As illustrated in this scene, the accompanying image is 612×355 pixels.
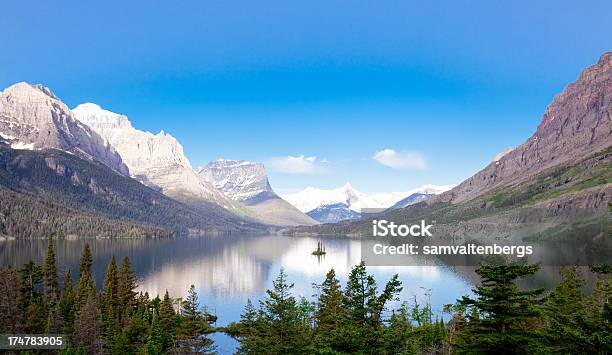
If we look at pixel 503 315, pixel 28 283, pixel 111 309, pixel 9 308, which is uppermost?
pixel 503 315

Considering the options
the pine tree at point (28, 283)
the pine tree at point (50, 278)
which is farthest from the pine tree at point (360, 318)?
the pine tree at point (50, 278)

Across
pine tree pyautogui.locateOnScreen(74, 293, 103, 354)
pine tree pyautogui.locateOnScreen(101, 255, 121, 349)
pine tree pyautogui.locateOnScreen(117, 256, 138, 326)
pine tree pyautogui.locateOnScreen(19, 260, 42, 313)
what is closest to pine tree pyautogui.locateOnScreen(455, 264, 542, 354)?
pine tree pyautogui.locateOnScreen(101, 255, 121, 349)

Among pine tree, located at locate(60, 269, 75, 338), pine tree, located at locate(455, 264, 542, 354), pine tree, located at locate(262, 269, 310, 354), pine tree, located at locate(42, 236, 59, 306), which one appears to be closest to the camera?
pine tree, located at locate(455, 264, 542, 354)

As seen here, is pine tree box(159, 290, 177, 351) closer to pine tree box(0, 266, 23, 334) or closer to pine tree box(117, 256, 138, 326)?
pine tree box(117, 256, 138, 326)

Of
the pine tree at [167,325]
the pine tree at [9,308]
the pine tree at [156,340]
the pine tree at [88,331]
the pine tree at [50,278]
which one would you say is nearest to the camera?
the pine tree at [156,340]

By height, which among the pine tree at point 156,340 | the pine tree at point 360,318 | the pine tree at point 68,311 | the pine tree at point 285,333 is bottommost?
the pine tree at point 156,340

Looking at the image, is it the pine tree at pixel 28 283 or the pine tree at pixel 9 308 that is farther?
the pine tree at pixel 28 283

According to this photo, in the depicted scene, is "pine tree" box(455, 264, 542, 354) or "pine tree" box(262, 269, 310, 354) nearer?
"pine tree" box(455, 264, 542, 354)

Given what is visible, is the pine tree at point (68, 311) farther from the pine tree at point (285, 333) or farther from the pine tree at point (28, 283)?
the pine tree at point (285, 333)

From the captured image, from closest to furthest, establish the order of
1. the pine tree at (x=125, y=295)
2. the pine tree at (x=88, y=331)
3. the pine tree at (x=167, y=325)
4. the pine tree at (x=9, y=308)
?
1. the pine tree at (x=9, y=308)
2. the pine tree at (x=88, y=331)
3. the pine tree at (x=167, y=325)
4. the pine tree at (x=125, y=295)

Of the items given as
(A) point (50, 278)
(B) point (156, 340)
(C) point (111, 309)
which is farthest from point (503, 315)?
(A) point (50, 278)

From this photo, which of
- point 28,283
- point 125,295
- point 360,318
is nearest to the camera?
point 360,318

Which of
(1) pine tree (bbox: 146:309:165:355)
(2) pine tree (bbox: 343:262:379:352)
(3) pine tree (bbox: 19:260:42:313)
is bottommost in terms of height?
(1) pine tree (bbox: 146:309:165:355)

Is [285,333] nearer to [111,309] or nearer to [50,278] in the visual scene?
[111,309]
